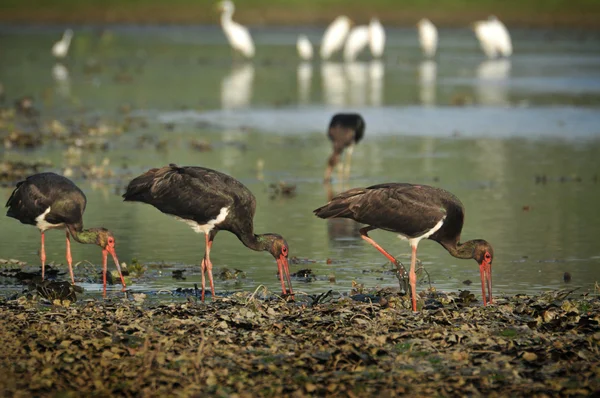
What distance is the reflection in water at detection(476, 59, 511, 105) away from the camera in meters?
28.3

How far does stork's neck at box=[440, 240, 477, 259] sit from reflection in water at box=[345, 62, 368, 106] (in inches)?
651

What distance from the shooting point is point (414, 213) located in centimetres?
1051

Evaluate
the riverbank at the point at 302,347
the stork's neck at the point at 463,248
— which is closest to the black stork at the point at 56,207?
the riverbank at the point at 302,347

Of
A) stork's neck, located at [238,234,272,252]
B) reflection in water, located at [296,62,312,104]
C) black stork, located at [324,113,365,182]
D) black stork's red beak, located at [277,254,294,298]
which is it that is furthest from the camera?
reflection in water, located at [296,62,312,104]

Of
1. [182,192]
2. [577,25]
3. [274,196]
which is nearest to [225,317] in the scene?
[182,192]

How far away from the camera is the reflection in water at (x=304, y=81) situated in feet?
94.0

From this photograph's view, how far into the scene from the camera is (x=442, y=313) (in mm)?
9617

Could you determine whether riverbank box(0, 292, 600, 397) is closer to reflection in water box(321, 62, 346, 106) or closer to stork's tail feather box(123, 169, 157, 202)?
stork's tail feather box(123, 169, 157, 202)

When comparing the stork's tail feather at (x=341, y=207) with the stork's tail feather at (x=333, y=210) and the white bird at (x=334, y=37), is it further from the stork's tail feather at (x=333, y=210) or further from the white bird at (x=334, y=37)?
the white bird at (x=334, y=37)

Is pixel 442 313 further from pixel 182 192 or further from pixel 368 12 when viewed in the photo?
pixel 368 12

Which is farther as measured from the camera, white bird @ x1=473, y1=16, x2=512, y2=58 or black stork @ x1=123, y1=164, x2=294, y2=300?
white bird @ x1=473, y1=16, x2=512, y2=58

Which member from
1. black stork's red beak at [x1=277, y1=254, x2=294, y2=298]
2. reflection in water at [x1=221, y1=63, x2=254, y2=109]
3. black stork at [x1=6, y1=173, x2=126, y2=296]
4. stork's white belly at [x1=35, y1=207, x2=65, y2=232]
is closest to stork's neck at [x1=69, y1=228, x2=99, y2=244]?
black stork at [x1=6, y1=173, x2=126, y2=296]

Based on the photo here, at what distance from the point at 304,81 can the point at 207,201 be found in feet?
74.6

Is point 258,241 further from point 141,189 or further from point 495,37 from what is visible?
point 495,37
